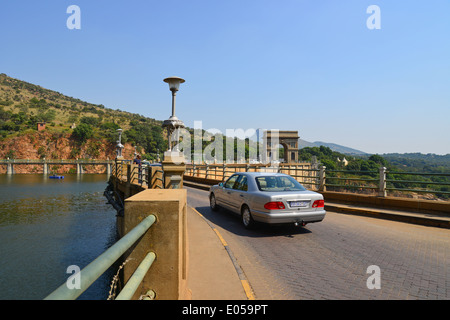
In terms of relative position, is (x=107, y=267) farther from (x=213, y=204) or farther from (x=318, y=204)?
(x=213, y=204)

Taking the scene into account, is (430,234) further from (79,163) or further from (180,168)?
(79,163)

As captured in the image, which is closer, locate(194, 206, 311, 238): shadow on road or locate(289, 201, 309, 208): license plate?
locate(289, 201, 309, 208): license plate

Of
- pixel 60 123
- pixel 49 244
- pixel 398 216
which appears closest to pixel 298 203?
pixel 398 216

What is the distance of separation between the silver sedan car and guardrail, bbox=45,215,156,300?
209 inches

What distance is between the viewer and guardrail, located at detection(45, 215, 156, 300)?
48.3 inches

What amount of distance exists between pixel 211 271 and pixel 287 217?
309 centimetres

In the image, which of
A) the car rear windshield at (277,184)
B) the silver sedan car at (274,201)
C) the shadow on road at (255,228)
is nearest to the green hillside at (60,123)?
the shadow on road at (255,228)

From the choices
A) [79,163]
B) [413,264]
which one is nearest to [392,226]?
[413,264]

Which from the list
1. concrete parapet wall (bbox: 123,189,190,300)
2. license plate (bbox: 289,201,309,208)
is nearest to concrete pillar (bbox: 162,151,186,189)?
license plate (bbox: 289,201,309,208)

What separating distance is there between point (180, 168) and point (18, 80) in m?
230

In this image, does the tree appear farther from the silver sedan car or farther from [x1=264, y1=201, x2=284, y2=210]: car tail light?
[x1=264, y1=201, x2=284, y2=210]: car tail light

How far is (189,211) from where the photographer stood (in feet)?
37.9

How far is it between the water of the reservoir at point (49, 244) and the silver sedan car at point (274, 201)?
533cm

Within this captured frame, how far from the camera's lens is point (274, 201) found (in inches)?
288
